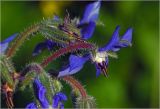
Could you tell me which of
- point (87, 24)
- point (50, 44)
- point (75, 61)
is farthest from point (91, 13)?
point (75, 61)

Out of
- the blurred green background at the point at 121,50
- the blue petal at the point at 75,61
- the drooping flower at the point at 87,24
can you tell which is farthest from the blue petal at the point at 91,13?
the blurred green background at the point at 121,50

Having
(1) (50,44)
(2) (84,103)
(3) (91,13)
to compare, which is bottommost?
(2) (84,103)

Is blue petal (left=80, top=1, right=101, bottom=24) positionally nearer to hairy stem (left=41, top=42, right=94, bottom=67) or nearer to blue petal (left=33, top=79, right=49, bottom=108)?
hairy stem (left=41, top=42, right=94, bottom=67)

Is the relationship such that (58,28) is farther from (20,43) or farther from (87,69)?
(87,69)

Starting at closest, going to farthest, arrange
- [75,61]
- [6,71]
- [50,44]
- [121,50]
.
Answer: [75,61] → [6,71] → [50,44] → [121,50]

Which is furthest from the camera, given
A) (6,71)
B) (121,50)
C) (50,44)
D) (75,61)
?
(121,50)

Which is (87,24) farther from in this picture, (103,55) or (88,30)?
(103,55)

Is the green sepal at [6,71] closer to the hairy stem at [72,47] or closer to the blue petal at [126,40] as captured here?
the hairy stem at [72,47]
